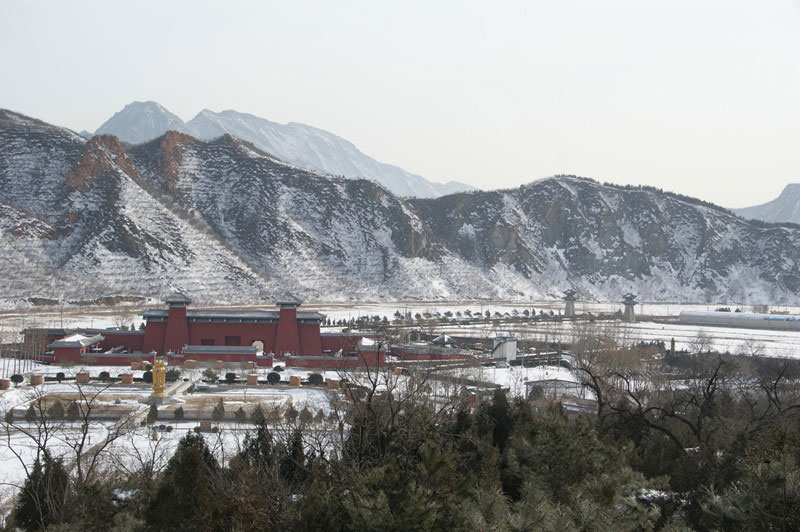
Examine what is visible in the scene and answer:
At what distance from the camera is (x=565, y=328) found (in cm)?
7194

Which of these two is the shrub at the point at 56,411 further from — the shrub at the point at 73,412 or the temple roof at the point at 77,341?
the temple roof at the point at 77,341

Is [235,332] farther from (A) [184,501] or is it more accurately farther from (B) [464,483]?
(B) [464,483]

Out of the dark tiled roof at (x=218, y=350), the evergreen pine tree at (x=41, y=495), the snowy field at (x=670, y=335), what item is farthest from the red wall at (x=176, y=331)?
the evergreen pine tree at (x=41, y=495)

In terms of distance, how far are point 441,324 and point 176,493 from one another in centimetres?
6263

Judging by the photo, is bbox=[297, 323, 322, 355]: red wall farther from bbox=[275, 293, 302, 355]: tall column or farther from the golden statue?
the golden statue

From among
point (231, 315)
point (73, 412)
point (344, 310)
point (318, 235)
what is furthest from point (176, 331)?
point (318, 235)

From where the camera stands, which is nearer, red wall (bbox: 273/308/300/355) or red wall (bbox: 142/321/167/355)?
red wall (bbox: 142/321/167/355)

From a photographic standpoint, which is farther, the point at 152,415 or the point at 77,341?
the point at 77,341

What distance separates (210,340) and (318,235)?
7199 cm

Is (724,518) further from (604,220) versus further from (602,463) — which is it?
(604,220)

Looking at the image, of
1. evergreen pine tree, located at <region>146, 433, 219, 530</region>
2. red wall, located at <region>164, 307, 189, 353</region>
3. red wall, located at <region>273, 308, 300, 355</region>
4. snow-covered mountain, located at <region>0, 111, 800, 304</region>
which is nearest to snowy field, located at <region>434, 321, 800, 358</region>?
red wall, located at <region>273, 308, 300, 355</region>

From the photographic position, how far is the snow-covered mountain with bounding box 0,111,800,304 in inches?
3602

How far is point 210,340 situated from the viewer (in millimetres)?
47719

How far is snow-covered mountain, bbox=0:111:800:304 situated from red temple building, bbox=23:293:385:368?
37.5 metres
